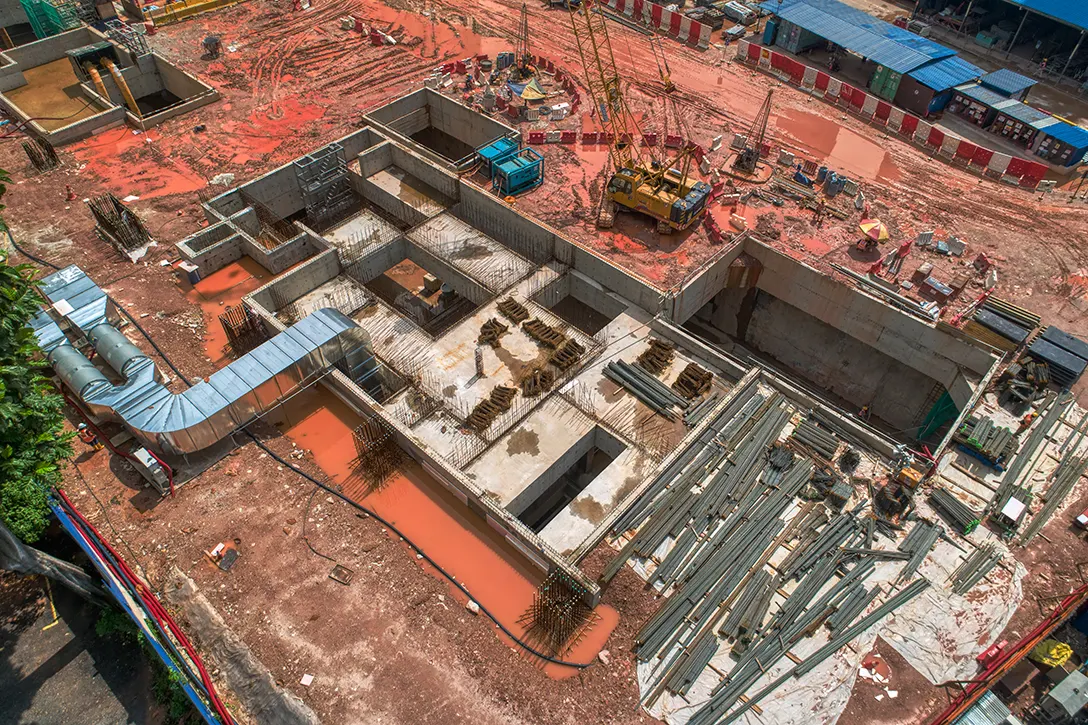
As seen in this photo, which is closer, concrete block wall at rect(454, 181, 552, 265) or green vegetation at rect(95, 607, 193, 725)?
green vegetation at rect(95, 607, 193, 725)

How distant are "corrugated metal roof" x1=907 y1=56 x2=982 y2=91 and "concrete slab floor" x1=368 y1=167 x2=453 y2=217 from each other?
3714 cm

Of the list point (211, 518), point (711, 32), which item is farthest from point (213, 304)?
point (711, 32)

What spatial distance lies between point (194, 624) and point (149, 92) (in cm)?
4957

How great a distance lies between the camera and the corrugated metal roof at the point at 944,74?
50.3 m

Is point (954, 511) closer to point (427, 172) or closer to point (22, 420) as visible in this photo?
point (22, 420)

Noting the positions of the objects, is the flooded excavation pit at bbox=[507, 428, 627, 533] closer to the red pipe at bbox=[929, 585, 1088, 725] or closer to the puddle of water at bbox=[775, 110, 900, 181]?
the red pipe at bbox=[929, 585, 1088, 725]

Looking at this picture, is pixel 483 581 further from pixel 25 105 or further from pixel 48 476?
pixel 25 105

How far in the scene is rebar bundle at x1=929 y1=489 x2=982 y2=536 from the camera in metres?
27.6

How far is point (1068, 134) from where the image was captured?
148 feet

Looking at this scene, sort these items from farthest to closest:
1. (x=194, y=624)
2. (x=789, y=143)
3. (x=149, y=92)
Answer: (x=149, y=92) → (x=789, y=143) → (x=194, y=624)

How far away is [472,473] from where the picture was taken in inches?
1202

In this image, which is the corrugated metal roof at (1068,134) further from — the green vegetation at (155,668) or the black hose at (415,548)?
the green vegetation at (155,668)

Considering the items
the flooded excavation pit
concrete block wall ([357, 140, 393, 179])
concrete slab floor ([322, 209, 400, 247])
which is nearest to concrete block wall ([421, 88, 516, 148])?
concrete block wall ([357, 140, 393, 179])

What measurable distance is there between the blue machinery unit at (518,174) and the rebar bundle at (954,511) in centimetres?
2906
